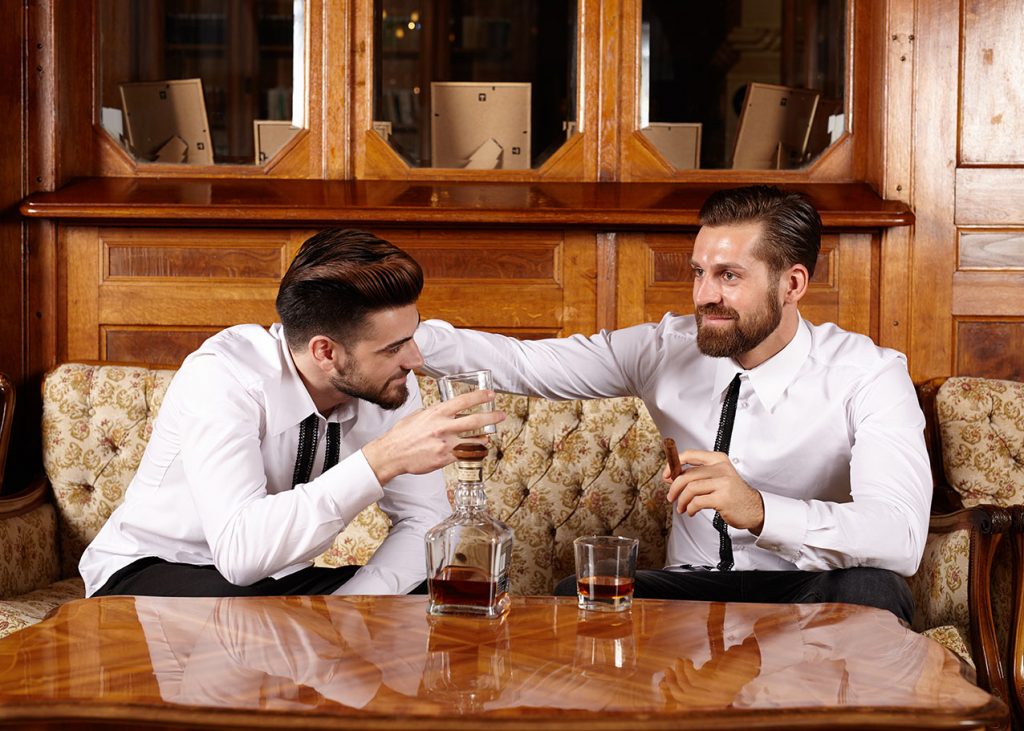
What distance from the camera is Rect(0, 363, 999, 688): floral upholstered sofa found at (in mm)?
2898

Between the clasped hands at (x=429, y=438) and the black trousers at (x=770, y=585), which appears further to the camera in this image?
the black trousers at (x=770, y=585)

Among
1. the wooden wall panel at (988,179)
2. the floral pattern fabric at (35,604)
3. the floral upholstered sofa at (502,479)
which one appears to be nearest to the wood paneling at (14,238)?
the floral upholstered sofa at (502,479)

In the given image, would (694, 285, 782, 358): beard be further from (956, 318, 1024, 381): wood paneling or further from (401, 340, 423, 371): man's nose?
(956, 318, 1024, 381): wood paneling

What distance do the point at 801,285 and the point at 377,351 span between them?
0.91 metres

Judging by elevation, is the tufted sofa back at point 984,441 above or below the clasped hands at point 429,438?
below

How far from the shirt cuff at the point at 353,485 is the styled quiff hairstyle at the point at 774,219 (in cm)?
97

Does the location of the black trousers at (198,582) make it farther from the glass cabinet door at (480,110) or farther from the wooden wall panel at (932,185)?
the wooden wall panel at (932,185)

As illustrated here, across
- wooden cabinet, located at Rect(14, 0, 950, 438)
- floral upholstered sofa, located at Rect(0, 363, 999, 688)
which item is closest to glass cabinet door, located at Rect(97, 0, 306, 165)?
wooden cabinet, located at Rect(14, 0, 950, 438)

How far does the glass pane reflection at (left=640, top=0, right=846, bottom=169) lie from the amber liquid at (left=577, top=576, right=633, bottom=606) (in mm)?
2220

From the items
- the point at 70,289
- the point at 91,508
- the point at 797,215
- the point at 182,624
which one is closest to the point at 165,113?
the point at 70,289

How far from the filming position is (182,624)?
157 cm

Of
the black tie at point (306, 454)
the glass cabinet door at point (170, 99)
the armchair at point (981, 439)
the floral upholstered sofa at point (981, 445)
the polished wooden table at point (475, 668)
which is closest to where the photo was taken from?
the polished wooden table at point (475, 668)

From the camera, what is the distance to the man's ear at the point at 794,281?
238 centimetres

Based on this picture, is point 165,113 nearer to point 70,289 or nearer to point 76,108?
point 76,108
